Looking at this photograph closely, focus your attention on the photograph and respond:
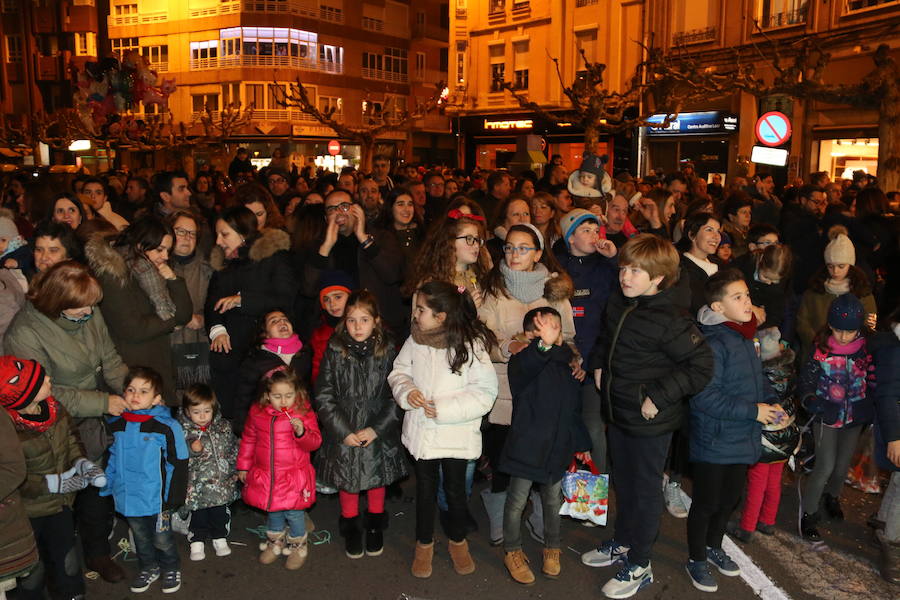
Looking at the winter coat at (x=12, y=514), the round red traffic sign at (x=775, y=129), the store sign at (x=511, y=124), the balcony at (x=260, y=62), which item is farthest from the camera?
the balcony at (x=260, y=62)

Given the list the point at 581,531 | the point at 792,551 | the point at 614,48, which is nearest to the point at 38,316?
the point at 581,531

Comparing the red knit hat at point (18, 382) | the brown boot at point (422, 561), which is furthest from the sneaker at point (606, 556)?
the red knit hat at point (18, 382)

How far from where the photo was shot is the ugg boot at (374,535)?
4.75 metres

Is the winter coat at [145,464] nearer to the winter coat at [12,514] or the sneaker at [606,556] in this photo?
the winter coat at [12,514]

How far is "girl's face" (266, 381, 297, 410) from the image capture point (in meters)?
4.56

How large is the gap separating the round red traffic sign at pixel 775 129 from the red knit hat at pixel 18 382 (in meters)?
12.2

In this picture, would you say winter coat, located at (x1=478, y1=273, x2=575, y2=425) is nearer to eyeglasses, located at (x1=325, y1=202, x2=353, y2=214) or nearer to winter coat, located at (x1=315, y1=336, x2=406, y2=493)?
winter coat, located at (x1=315, y1=336, x2=406, y2=493)

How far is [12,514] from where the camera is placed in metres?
3.49

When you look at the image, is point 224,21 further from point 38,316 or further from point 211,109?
point 38,316

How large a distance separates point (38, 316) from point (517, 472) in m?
2.91

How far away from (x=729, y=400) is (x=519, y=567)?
1589 millimetres

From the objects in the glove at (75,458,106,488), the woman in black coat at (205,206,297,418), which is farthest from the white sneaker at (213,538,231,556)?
the glove at (75,458,106,488)

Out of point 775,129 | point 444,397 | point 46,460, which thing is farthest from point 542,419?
point 775,129

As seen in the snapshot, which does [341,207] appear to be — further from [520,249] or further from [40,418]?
[40,418]
